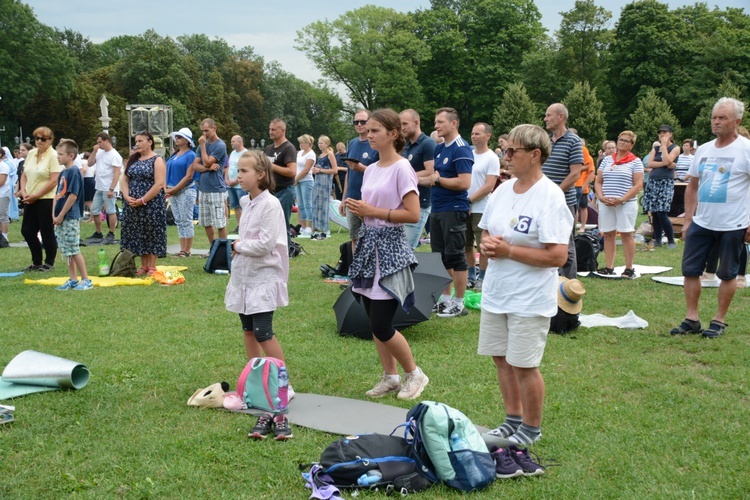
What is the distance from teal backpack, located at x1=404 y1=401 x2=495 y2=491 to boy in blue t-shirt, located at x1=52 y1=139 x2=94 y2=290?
679cm

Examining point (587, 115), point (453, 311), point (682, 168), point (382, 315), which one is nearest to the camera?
point (382, 315)

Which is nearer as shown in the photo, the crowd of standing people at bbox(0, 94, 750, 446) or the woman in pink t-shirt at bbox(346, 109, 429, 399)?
the crowd of standing people at bbox(0, 94, 750, 446)

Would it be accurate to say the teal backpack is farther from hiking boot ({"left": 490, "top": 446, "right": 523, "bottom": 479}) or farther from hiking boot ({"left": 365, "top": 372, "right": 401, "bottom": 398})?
hiking boot ({"left": 365, "top": 372, "right": 401, "bottom": 398})

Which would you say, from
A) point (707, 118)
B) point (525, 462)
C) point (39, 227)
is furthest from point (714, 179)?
point (707, 118)

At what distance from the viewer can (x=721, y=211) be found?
6.49 metres

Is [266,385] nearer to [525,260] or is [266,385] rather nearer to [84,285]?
[525,260]

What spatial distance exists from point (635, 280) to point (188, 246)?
745 cm

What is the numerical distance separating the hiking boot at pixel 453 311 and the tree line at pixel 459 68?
42.4 metres

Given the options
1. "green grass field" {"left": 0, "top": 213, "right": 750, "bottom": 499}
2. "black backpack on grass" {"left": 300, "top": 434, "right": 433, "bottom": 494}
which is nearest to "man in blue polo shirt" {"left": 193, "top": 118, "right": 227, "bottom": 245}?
"green grass field" {"left": 0, "top": 213, "right": 750, "bottom": 499}

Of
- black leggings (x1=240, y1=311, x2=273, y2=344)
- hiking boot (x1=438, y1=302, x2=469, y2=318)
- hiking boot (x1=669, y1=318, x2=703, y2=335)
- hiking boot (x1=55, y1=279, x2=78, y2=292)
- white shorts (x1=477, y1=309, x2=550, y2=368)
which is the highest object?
white shorts (x1=477, y1=309, x2=550, y2=368)

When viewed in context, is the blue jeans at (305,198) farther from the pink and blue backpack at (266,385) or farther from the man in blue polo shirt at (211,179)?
the pink and blue backpack at (266,385)

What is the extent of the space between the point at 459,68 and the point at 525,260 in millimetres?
60487

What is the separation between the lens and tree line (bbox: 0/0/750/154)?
167ft

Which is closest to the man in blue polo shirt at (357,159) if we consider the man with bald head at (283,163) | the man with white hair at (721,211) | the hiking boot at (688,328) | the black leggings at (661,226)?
the man with bald head at (283,163)
